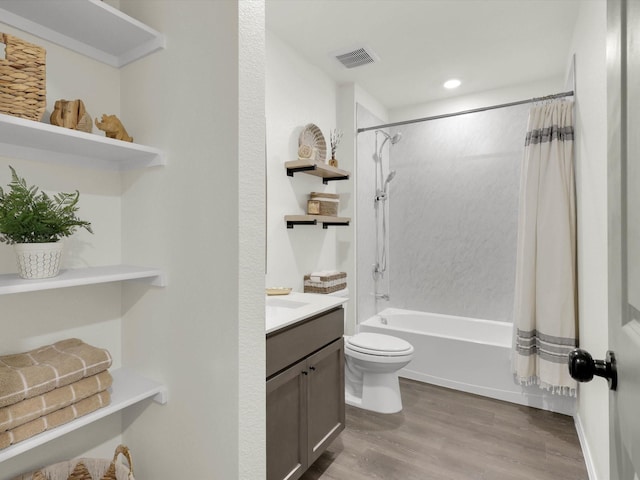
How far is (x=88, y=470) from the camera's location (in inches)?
46.3

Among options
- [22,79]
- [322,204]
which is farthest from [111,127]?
[322,204]

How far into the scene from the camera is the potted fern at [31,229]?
0.93 metres

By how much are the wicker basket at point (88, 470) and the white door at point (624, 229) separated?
128cm

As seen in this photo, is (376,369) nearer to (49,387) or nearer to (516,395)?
(516,395)

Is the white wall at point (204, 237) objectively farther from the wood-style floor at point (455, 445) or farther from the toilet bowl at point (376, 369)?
the toilet bowl at point (376, 369)

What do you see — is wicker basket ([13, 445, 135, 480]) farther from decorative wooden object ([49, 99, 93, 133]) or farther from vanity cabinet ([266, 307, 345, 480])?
decorative wooden object ([49, 99, 93, 133])

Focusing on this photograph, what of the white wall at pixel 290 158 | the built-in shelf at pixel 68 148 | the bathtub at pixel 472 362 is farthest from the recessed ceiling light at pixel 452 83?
the built-in shelf at pixel 68 148

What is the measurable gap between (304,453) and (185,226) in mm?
1218

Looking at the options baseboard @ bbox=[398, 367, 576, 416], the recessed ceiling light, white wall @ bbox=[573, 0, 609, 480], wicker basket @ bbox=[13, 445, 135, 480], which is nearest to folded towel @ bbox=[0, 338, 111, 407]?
wicker basket @ bbox=[13, 445, 135, 480]

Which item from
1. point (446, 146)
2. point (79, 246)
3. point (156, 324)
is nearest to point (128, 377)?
point (156, 324)

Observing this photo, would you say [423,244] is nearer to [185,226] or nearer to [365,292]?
[365,292]

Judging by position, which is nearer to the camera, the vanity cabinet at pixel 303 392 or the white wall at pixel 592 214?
the vanity cabinet at pixel 303 392

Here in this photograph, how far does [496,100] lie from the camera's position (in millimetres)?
3365

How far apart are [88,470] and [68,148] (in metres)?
1.09
